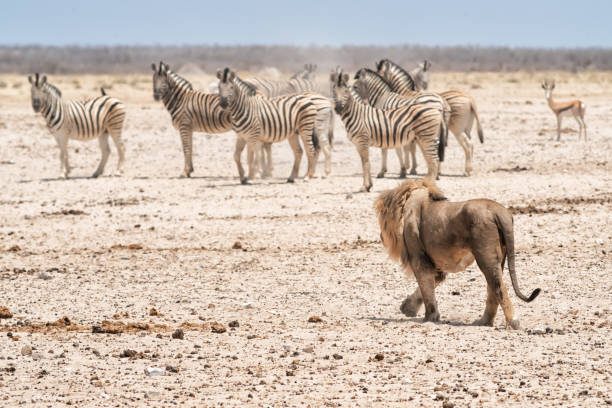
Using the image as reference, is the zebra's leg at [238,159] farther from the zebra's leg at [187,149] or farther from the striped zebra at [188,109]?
the zebra's leg at [187,149]

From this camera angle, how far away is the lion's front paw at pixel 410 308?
7996mm

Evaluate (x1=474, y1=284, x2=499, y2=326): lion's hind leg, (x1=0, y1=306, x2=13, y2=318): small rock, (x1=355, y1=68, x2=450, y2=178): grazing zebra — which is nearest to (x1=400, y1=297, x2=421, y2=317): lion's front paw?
(x1=474, y1=284, x2=499, y2=326): lion's hind leg

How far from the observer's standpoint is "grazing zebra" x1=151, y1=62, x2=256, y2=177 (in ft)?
60.8

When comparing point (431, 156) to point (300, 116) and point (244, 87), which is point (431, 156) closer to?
point (300, 116)

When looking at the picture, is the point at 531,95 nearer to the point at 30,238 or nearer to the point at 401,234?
the point at 30,238

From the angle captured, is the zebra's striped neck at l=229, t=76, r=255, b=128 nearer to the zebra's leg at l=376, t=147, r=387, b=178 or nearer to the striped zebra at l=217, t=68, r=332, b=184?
the striped zebra at l=217, t=68, r=332, b=184

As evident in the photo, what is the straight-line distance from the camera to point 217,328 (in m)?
7.62

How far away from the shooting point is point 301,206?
14320 millimetres

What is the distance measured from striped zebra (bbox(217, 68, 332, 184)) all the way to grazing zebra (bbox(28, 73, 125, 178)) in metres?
2.88

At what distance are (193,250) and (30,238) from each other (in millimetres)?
2504

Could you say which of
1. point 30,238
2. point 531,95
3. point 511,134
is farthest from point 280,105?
point 531,95

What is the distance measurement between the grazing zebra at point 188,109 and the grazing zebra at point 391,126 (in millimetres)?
2826

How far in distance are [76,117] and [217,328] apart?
475 inches

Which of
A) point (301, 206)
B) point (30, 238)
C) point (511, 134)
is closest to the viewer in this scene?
point (30, 238)
